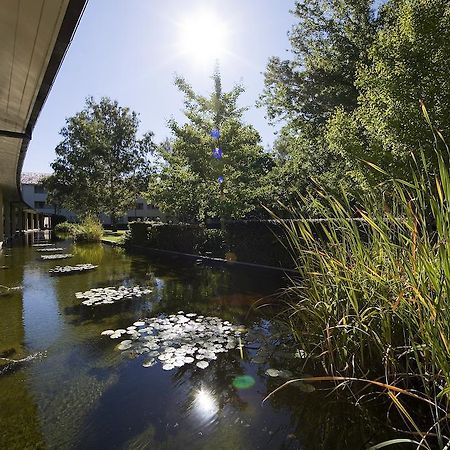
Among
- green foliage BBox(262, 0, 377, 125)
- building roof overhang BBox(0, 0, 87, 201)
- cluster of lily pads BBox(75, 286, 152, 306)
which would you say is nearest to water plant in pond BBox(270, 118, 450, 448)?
building roof overhang BBox(0, 0, 87, 201)

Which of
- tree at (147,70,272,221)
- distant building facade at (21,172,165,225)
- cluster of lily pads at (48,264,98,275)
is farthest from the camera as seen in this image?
distant building facade at (21,172,165,225)

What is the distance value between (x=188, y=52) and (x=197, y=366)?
7508mm

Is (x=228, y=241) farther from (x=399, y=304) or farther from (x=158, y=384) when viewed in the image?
(x=399, y=304)

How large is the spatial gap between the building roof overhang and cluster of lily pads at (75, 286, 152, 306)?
3.38m

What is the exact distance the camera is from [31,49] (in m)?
3.29

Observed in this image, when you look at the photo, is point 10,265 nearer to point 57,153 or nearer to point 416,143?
point 416,143

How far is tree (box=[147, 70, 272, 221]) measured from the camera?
12438 millimetres

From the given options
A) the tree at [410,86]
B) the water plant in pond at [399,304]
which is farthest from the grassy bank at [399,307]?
the tree at [410,86]

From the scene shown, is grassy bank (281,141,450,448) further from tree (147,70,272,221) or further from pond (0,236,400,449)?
tree (147,70,272,221)

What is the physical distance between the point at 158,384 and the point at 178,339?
1093mm

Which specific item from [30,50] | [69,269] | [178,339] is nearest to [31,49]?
[30,50]

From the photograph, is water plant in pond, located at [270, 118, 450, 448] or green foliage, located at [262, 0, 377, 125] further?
green foliage, located at [262, 0, 377, 125]

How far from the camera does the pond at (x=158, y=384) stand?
2482 millimetres

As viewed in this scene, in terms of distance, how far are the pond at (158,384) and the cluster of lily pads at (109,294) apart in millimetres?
155
